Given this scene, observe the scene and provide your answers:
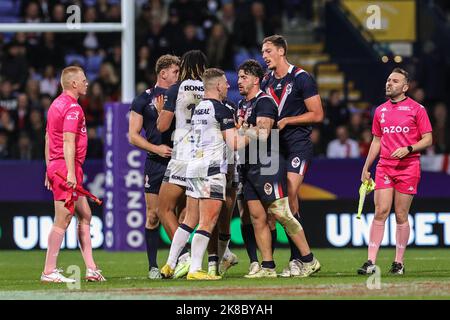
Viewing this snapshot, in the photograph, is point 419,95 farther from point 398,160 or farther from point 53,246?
A: point 53,246

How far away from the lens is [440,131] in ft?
69.4

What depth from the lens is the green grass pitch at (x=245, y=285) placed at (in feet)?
34.9

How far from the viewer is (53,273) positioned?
1235cm

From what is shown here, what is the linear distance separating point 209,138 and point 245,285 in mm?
1553

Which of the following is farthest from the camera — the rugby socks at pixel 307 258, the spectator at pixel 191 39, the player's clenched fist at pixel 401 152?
the spectator at pixel 191 39

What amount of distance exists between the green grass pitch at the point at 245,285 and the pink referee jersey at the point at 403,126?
1325 mm

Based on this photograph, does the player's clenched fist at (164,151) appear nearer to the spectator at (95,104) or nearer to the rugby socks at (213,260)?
the rugby socks at (213,260)

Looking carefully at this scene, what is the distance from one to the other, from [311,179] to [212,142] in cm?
691

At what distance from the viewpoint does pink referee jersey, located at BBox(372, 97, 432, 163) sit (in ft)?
42.7

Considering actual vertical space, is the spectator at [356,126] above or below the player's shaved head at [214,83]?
below

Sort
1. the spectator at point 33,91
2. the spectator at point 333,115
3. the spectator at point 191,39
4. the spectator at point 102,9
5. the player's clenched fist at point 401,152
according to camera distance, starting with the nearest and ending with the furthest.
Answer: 1. the player's clenched fist at point 401,152
2. the spectator at point 333,115
3. the spectator at point 33,91
4. the spectator at point 191,39
5. the spectator at point 102,9

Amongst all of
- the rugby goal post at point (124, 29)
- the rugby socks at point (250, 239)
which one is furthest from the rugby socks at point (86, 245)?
the rugby goal post at point (124, 29)

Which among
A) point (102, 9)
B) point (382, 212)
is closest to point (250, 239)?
point (382, 212)

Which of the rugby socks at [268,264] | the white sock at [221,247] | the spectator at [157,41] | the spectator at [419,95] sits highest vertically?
the spectator at [157,41]
